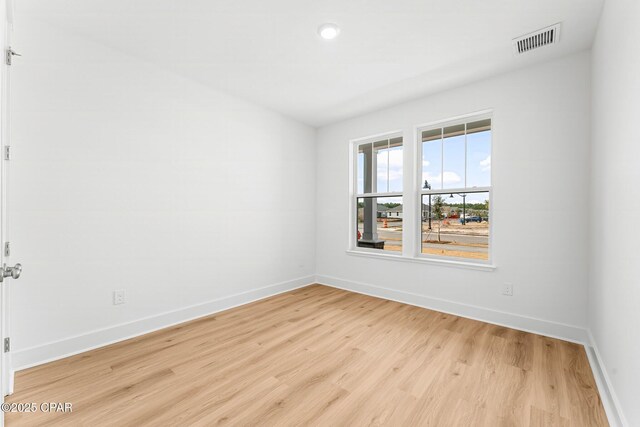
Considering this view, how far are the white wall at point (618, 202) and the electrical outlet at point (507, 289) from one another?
2.09 ft

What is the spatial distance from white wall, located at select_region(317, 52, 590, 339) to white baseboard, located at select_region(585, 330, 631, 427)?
0.37 metres

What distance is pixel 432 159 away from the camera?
12.2ft

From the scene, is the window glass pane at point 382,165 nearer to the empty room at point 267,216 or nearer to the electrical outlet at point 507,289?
the empty room at point 267,216

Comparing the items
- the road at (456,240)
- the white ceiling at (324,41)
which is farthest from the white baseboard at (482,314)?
the white ceiling at (324,41)

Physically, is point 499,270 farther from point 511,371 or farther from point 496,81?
point 496,81

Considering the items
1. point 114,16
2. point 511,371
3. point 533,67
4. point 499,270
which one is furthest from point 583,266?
point 114,16

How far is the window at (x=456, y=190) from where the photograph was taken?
10.9 ft

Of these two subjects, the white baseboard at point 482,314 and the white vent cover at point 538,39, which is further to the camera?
the white baseboard at point 482,314

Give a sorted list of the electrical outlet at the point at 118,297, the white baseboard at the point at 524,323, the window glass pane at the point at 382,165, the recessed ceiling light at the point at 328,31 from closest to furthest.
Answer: the white baseboard at the point at 524,323 < the recessed ceiling light at the point at 328,31 < the electrical outlet at the point at 118,297 < the window glass pane at the point at 382,165

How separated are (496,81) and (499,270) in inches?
80.5

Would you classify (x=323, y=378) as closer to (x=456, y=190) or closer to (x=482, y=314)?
(x=482, y=314)

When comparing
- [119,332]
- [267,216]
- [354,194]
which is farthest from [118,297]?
[354,194]

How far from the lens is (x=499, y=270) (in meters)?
3.08

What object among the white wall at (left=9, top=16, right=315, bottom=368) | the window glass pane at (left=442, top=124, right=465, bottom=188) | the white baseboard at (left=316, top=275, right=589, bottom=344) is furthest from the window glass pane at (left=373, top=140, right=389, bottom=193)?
the white wall at (left=9, top=16, right=315, bottom=368)
